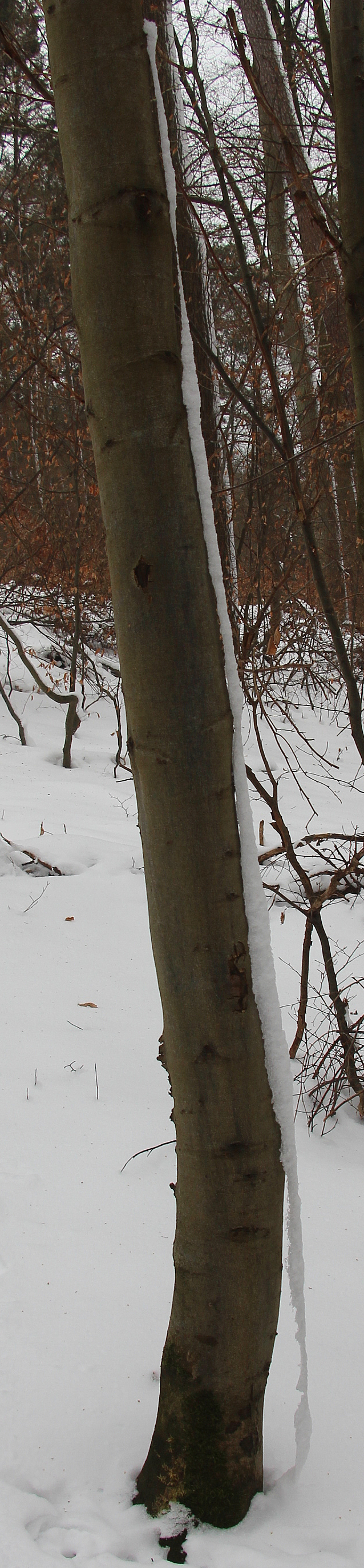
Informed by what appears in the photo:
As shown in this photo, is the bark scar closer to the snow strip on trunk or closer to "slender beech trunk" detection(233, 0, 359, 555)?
the snow strip on trunk

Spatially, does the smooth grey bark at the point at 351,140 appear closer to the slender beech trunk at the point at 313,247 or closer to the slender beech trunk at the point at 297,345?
the slender beech trunk at the point at 297,345

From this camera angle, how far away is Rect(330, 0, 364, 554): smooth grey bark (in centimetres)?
184

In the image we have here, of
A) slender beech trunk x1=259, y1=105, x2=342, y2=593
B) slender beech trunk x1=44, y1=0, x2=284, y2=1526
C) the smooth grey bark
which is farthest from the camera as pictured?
slender beech trunk x1=259, y1=105, x2=342, y2=593

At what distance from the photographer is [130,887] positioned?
147 inches

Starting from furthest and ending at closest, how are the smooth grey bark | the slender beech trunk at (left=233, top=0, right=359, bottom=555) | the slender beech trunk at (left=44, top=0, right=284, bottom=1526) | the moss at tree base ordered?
1. the slender beech trunk at (left=233, top=0, right=359, bottom=555)
2. the smooth grey bark
3. the moss at tree base
4. the slender beech trunk at (left=44, top=0, right=284, bottom=1526)

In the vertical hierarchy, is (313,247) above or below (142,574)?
above

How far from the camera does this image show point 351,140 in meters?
1.85

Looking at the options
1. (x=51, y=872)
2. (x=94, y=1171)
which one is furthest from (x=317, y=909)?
(x=51, y=872)

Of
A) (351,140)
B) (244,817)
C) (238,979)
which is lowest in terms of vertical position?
(238,979)

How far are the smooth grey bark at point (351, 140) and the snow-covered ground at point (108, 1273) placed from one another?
5.83 feet

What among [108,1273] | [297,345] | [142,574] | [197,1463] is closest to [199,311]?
[297,345]

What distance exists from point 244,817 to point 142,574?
11.8 inches

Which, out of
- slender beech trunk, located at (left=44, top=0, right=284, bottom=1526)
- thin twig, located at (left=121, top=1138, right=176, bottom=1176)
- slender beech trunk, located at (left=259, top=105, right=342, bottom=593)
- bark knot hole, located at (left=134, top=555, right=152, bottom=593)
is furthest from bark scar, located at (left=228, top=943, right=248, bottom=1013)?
slender beech trunk, located at (left=259, top=105, right=342, bottom=593)

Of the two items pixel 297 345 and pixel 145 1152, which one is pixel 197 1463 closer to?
pixel 145 1152
